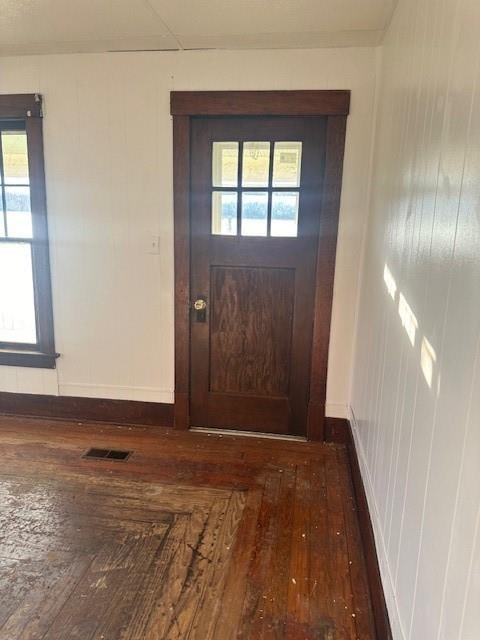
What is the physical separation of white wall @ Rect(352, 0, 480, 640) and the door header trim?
2.02 ft

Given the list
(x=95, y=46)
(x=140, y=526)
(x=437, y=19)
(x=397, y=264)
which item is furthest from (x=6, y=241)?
(x=437, y=19)

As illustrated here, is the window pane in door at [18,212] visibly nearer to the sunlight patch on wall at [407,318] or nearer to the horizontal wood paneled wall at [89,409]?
the horizontal wood paneled wall at [89,409]

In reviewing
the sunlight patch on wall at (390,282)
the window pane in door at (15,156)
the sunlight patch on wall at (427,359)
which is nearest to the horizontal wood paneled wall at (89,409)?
the window pane in door at (15,156)

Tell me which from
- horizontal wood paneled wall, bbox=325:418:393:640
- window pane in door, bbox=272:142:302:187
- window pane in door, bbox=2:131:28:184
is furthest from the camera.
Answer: window pane in door, bbox=2:131:28:184

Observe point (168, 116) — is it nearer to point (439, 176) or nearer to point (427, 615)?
point (439, 176)

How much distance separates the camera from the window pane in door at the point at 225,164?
9.25ft

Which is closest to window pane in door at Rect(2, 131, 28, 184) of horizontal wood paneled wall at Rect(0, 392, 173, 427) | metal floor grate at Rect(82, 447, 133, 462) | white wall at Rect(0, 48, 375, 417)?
white wall at Rect(0, 48, 375, 417)

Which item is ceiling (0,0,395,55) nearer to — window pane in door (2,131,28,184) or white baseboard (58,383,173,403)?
window pane in door (2,131,28,184)

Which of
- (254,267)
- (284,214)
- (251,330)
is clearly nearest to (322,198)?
(284,214)

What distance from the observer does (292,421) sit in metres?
3.11

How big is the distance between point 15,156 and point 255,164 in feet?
5.35

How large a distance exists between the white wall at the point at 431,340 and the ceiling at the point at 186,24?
368mm

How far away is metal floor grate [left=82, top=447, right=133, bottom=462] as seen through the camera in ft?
9.16

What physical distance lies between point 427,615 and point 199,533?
1264 millimetres
